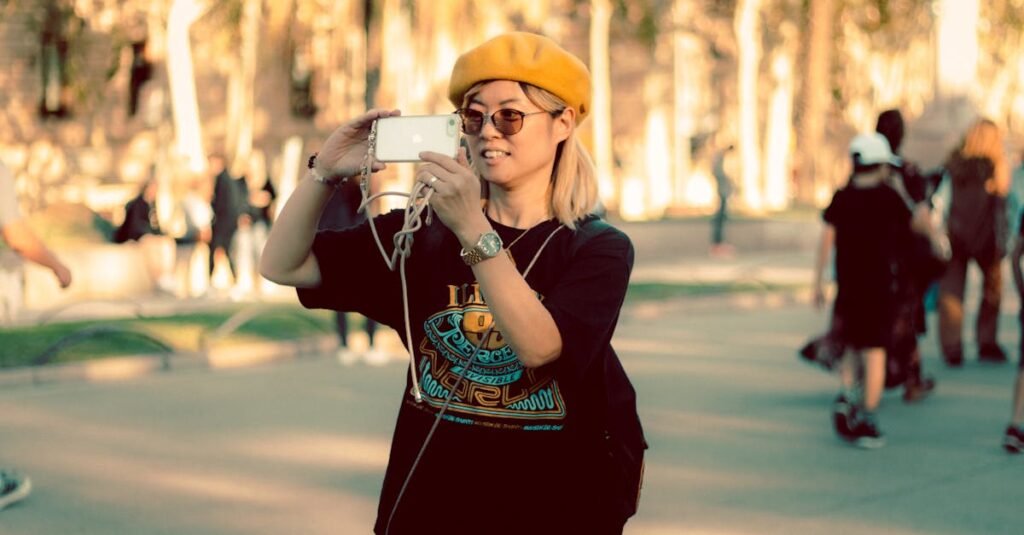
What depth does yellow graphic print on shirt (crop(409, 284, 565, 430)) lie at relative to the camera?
356 cm

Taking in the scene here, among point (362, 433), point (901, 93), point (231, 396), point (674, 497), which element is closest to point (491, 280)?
point (674, 497)

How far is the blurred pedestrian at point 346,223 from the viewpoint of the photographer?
1337 cm

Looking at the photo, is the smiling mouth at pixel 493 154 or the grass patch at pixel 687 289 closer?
the smiling mouth at pixel 493 154

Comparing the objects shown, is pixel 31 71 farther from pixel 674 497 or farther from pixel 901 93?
pixel 674 497

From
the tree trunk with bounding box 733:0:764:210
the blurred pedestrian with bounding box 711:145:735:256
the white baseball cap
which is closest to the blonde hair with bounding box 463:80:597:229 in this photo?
the white baseball cap

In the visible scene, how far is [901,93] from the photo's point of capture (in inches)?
2489

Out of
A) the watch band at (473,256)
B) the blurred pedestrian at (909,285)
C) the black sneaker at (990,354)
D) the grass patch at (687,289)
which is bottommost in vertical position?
the grass patch at (687,289)

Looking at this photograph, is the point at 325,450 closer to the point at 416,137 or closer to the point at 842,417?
the point at 842,417

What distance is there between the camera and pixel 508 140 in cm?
363

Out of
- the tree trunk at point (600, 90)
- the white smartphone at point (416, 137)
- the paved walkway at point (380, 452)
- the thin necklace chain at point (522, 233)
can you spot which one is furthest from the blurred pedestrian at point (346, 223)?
the tree trunk at point (600, 90)

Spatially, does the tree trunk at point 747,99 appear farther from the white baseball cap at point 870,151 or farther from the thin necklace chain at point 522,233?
the thin necklace chain at point 522,233

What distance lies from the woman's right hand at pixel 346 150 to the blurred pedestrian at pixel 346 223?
29.9 feet

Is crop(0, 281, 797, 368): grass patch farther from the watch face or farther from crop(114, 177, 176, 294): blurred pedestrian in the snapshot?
the watch face

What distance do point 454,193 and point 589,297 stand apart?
1.35 ft
